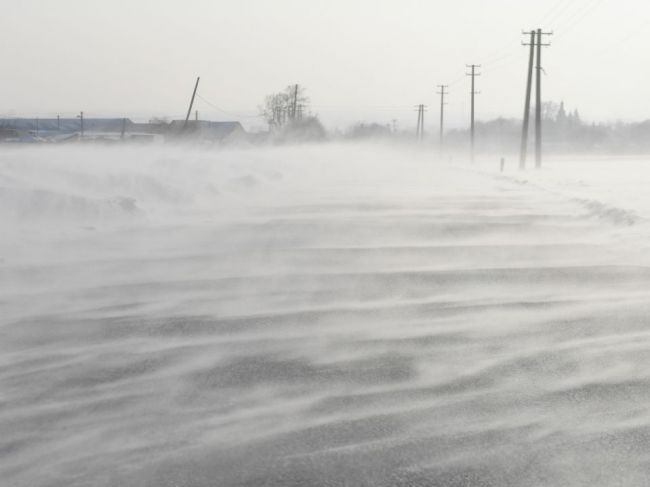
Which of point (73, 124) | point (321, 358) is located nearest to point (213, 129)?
point (73, 124)

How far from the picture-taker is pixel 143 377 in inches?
231

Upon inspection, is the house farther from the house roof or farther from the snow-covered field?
the snow-covered field

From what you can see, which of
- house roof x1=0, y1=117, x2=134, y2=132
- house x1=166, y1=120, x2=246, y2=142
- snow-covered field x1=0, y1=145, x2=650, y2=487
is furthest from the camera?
house roof x1=0, y1=117, x2=134, y2=132

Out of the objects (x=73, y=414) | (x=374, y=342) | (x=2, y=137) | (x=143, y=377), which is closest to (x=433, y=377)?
(x=374, y=342)

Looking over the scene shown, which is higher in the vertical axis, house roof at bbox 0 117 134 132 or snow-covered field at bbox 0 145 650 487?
house roof at bbox 0 117 134 132

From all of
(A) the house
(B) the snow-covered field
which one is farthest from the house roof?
(B) the snow-covered field

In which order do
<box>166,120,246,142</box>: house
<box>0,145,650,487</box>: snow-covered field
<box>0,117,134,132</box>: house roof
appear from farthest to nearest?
1. <box>0,117,134,132</box>: house roof
2. <box>166,120,246,142</box>: house
3. <box>0,145,650,487</box>: snow-covered field

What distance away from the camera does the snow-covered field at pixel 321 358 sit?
4242mm

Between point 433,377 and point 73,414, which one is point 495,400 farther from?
point 73,414

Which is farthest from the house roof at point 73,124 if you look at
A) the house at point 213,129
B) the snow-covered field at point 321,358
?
the snow-covered field at point 321,358

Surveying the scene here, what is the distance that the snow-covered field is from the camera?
4242 millimetres

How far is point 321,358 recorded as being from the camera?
6414 mm

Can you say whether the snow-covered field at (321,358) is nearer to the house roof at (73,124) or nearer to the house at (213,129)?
the house at (213,129)

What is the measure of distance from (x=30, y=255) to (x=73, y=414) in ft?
25.3
